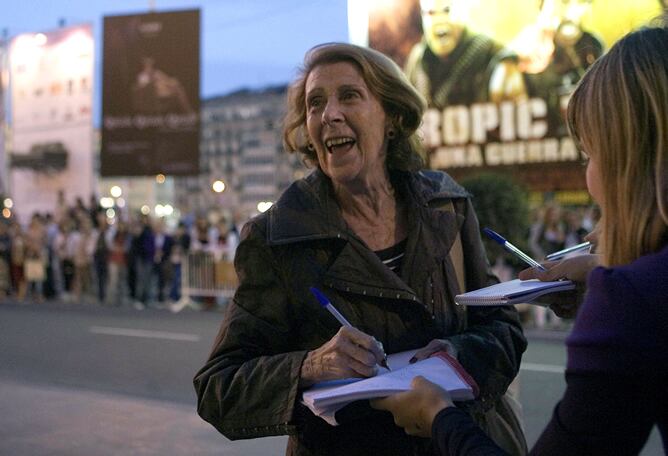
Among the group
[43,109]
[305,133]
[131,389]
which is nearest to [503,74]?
[43,109]

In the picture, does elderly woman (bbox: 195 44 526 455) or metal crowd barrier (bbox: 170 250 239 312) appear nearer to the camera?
elderly woman (bbox: 195 44 526 455)

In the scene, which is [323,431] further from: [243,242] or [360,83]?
[360,83]

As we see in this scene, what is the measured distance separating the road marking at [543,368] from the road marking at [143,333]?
428 centimetres

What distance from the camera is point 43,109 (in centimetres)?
2753

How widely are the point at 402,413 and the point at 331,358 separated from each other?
11.0 inches

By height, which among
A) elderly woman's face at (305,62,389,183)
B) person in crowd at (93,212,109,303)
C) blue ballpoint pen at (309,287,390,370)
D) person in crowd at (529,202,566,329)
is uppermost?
elderly woman's face at (305,62,389,183)

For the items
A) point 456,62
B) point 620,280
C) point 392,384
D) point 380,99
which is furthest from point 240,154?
point 620,280

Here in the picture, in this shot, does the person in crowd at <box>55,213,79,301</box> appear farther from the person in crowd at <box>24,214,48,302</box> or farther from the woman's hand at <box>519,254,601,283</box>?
the woman's hand at <box>519,254,601,283</box>

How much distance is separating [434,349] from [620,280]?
31.5 inches

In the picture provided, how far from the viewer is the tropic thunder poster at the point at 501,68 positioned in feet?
70.8

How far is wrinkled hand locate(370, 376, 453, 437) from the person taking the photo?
63.8 inches

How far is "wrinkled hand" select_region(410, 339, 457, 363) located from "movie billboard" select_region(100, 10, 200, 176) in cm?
2181

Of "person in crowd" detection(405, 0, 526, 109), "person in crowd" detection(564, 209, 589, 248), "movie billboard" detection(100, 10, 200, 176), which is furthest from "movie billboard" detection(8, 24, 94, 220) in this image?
"person in crowd" detection(564, 209, 589, 248)

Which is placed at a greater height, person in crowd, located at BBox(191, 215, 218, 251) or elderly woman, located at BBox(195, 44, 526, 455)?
elderly woman, located at BBox(195, 44, 526, 455)
